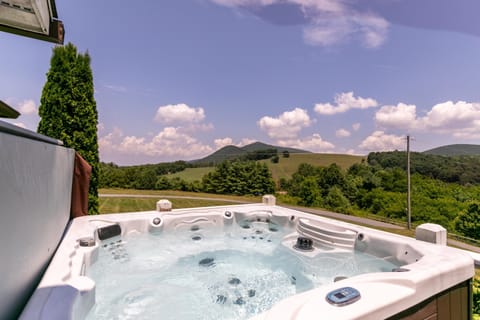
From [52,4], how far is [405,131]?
13.1m

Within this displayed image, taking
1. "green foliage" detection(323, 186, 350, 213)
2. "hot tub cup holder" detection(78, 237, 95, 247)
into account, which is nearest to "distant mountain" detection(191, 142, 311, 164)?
"green foliage" detection(323, 186, 350, 213)

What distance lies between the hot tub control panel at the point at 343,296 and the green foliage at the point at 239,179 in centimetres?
1915

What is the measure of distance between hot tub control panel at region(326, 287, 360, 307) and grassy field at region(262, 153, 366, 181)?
20752mm

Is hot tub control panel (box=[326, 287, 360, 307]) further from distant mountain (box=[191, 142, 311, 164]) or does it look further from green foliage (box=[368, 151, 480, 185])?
green foliage (box=[368, 151, 480, 185])

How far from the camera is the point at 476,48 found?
719 centimetres

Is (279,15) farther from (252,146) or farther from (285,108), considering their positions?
(252,146)

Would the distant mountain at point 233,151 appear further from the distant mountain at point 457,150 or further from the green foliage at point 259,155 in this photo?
the distant mountain at point 457,150

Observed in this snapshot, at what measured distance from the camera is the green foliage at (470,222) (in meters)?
14.5

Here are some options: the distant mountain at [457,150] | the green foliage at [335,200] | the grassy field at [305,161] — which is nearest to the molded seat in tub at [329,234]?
the grassy field at [305,161]

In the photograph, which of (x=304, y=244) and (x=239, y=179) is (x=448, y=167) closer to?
(x=239, y=179)

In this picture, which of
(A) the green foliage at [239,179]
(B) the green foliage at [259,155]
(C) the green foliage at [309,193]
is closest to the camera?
(A) the green foliage at [239,179]

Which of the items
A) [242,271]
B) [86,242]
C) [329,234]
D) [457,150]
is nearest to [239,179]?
[329,234]

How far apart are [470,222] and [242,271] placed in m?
18.9

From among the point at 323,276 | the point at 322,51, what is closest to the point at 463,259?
the point at 323,276
